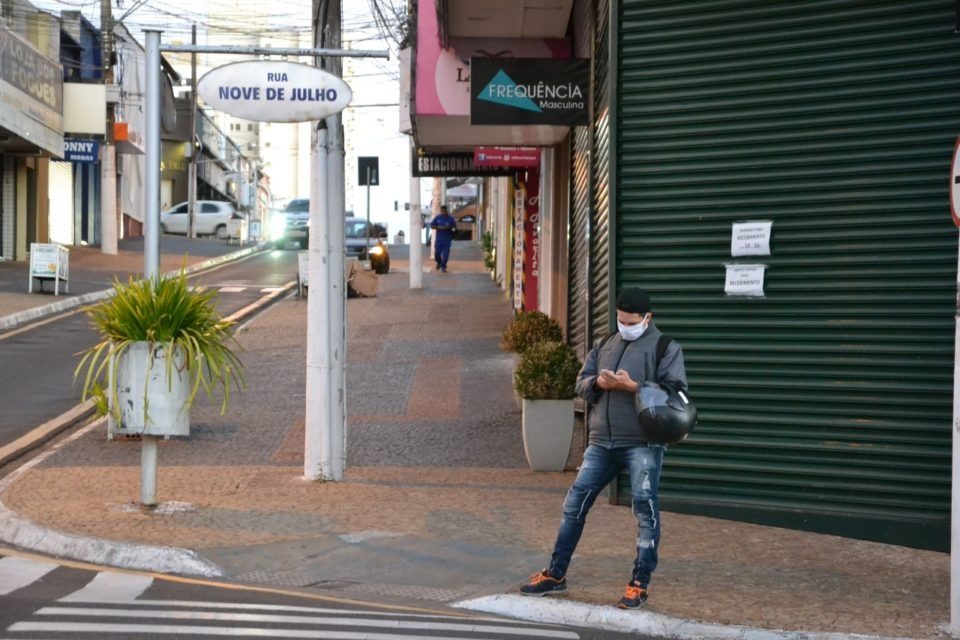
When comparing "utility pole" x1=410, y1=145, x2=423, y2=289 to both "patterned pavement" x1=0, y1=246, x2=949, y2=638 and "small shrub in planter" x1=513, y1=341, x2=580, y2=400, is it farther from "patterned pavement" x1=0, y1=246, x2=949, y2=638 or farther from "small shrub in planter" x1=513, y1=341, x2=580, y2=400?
"small shrub in planter" x1=513, y1=341, x2=580, y2=400

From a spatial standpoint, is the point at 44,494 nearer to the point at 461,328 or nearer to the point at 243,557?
the point at 243,557

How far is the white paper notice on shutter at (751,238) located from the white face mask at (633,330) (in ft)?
9.18

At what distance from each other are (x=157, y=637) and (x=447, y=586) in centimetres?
216

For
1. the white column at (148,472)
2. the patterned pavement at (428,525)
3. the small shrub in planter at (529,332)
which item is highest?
the small shrub in planter at (529,332)

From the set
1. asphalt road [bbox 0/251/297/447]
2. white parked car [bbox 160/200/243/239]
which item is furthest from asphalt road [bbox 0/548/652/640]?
white parked car [bbox 160/200/243/239]

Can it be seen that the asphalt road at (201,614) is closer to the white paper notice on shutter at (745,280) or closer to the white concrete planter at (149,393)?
the white concrete planter at (149,393)

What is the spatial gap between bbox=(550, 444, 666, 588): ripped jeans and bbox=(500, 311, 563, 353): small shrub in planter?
709cm

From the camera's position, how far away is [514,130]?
681 inches

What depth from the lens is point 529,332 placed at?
15.0 meters

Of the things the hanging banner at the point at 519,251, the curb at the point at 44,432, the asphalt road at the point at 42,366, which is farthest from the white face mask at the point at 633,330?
the hanging banner at the point at 519,251

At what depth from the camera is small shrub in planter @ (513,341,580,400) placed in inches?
485

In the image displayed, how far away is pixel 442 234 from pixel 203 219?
23860 millimetres

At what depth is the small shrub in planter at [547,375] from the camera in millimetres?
12312

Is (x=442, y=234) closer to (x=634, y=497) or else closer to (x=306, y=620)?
(x=634, y=497)
